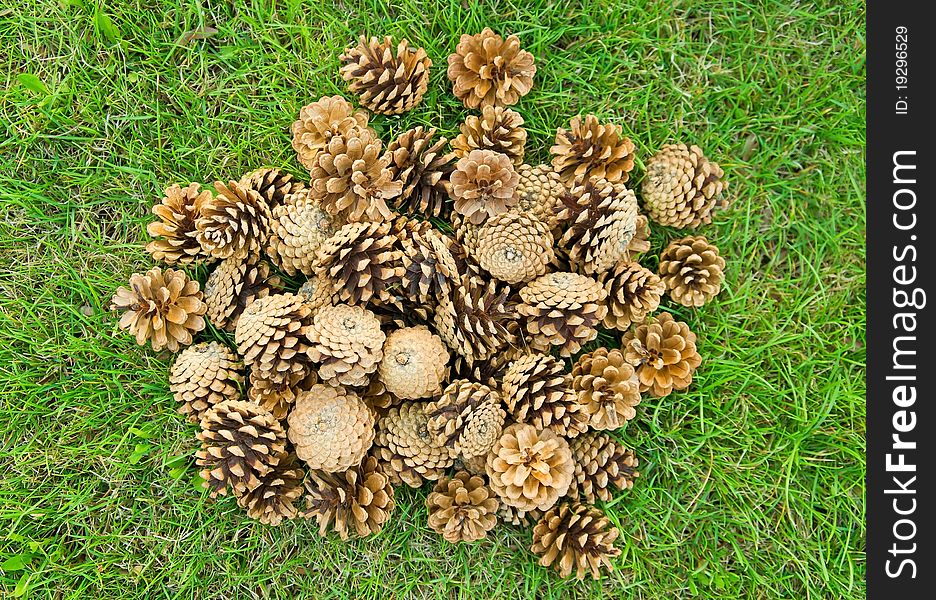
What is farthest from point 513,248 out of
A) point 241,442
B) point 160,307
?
point 160,307

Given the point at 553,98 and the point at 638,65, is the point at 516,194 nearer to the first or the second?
the point at 553,98

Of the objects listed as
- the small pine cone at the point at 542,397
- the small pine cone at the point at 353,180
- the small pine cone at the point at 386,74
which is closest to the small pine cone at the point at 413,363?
the small pine cone at the point at 542,397

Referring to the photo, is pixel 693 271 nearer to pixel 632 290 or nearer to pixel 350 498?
pixel 632 290

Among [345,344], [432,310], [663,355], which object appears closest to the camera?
[345,344]

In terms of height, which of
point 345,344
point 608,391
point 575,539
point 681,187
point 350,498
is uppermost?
point 681,187

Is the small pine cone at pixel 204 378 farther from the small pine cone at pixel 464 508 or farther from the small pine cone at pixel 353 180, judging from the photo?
the small pine cone at pixel 464 508

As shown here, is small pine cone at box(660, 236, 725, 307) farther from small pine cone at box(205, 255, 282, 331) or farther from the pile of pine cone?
small pine cone at box(205, 255, 282, 331)

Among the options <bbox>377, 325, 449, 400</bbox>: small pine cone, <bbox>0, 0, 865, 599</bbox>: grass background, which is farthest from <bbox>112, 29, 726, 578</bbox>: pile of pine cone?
<bbox>0, 0, 865, 599</bbox>: grass background
